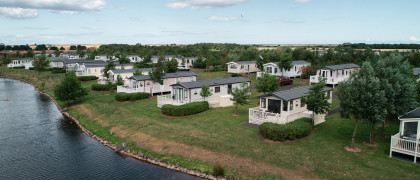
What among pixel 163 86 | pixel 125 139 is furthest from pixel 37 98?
pixel 125 139

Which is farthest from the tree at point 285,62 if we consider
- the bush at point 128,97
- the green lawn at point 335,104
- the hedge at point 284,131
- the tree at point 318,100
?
the hedge at point 284,131

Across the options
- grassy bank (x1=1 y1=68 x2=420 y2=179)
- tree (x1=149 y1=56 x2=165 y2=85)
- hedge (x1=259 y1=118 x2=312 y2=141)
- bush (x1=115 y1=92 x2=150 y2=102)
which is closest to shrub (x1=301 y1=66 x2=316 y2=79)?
grassy bank (x1=1 y1=68 x2=420 y2=179)

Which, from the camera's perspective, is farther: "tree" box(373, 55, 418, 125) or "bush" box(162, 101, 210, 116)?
"bush" box(162, 101, 210, 116)

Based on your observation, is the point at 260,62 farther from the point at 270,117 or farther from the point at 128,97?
the point at 270,117

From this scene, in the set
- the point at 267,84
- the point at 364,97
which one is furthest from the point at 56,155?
the point at 364,97

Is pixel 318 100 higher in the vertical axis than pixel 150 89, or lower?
higher

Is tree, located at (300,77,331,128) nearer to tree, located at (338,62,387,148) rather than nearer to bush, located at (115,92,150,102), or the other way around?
tree, located at (338,62,387,148)

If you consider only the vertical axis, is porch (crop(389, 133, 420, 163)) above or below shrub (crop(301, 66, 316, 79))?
below
